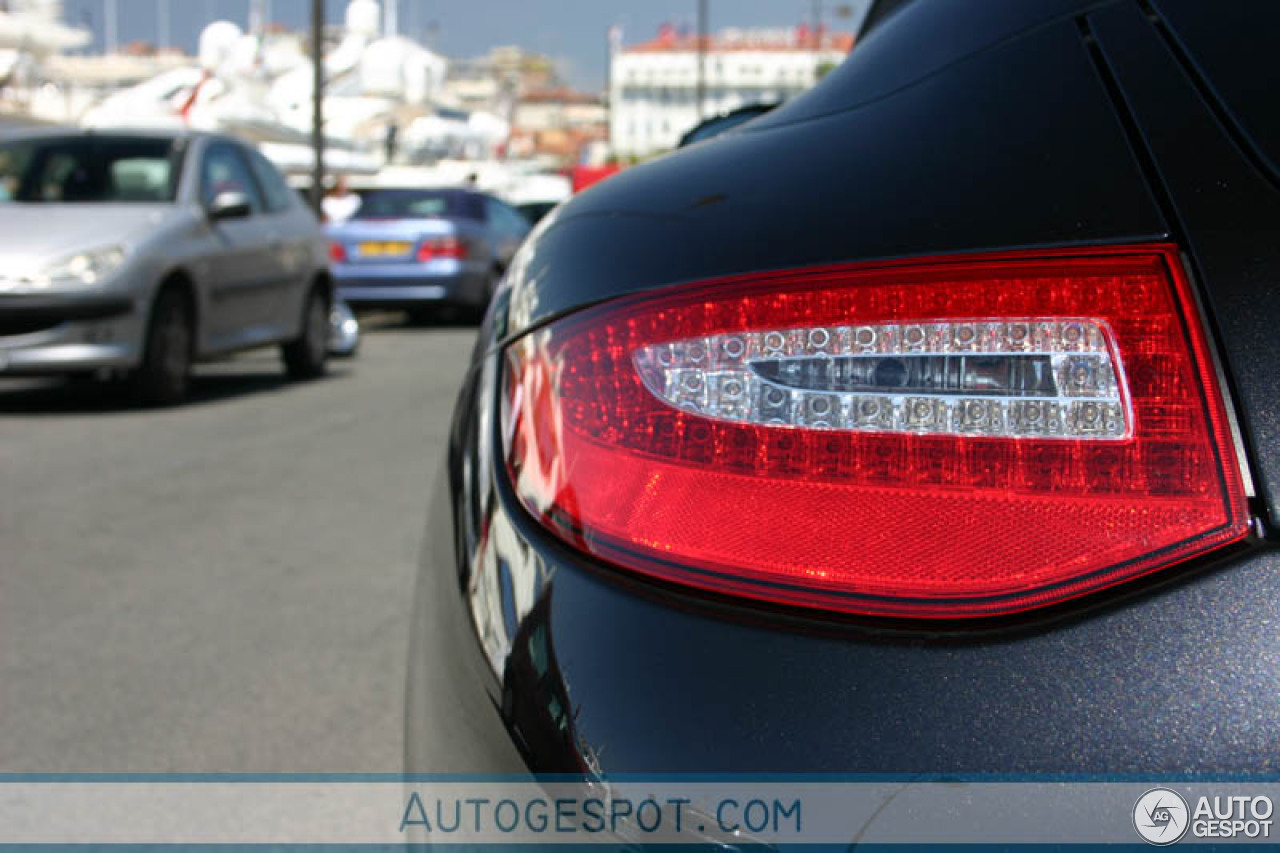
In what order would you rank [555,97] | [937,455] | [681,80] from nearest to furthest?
[937,455]
[681,80]
[555,97]

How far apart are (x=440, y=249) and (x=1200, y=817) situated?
1483cm

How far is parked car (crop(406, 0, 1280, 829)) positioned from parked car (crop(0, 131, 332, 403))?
711 centimetres

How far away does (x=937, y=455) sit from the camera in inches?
42.7

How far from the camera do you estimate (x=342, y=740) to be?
3.06 meters

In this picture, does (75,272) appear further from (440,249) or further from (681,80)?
(681,80)

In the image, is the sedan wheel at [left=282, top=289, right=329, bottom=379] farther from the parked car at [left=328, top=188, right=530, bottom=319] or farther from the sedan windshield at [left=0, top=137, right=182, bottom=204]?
the parked car at [left=328, top=188, right=530, bottom=319]

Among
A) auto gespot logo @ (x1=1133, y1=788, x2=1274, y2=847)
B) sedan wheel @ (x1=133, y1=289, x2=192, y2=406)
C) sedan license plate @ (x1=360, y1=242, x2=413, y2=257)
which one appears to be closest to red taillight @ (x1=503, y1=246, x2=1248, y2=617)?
auto gespot logo @ (x1=1133, y1=788, x2=1274, y2=847)

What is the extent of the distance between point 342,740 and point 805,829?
221 cm

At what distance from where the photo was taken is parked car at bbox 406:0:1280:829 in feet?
3.24

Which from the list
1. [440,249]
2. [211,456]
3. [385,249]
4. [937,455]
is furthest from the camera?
[385,249]

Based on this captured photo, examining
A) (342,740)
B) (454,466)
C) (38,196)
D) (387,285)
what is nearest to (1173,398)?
(454,466)

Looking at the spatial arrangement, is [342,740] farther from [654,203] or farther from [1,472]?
[1,472]

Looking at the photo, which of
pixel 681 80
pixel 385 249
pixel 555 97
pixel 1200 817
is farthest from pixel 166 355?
pixel 555 97

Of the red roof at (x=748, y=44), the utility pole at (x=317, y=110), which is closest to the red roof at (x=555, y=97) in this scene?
the red roof at (x=748, y=44)
